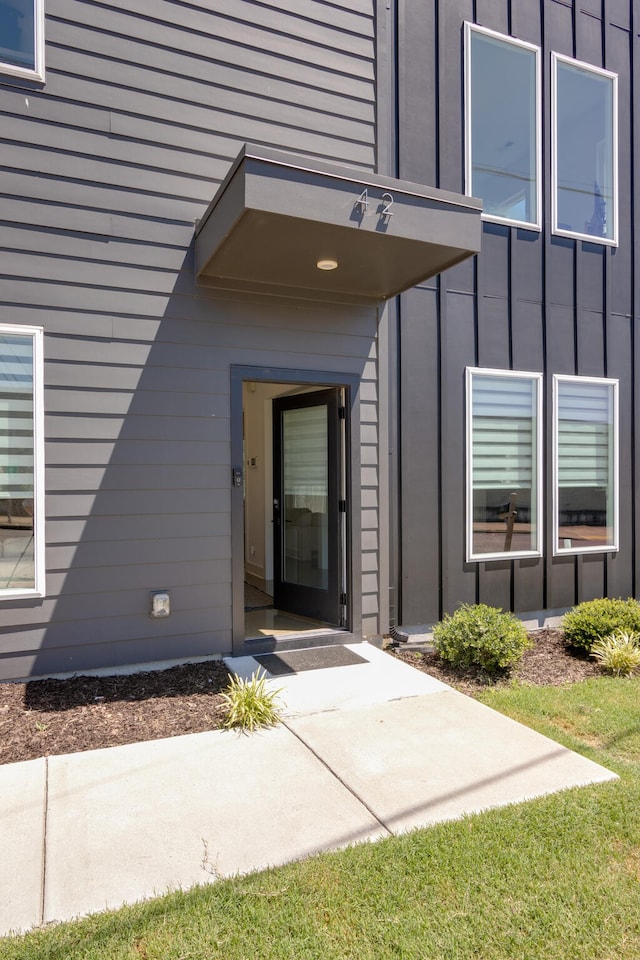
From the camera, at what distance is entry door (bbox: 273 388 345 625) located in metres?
5.22

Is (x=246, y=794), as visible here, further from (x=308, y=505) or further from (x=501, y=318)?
(x=501, y=318)

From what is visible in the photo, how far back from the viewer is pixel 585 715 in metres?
3.86

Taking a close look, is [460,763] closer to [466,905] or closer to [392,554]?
[466,905]

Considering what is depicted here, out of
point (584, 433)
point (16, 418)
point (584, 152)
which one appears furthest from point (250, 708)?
point (584, 152)

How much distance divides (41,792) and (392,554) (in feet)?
10.8

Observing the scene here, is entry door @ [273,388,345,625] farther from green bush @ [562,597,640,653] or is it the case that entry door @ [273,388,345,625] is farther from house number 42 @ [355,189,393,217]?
green bush @ [562,597,640,653]

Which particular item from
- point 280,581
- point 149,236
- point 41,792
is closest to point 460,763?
point 41,792

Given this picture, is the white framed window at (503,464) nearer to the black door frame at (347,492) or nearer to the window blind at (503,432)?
the window blind at (503,432)

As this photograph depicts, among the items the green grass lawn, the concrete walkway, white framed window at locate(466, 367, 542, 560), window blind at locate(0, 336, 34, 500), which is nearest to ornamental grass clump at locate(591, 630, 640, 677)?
white framed window at locate(466, 367, 542, 560)

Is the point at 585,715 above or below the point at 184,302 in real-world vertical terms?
below

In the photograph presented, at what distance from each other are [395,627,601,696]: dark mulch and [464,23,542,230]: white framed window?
3.99 m

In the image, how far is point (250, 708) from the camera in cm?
354

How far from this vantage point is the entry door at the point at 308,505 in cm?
522

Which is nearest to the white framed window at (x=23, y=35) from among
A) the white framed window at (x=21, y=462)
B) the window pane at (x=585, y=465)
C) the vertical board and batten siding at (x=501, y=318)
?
the white framed window at (x=21, y=462)
